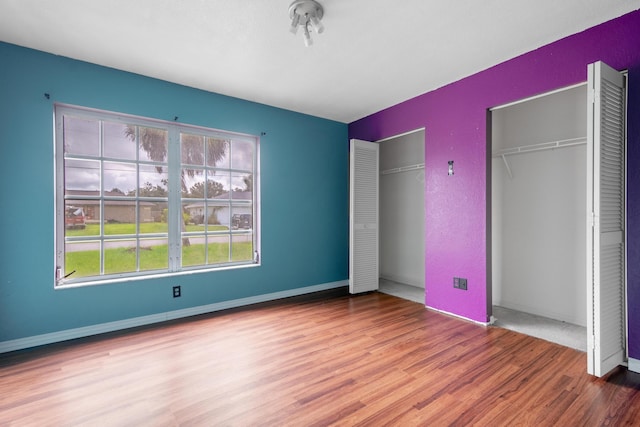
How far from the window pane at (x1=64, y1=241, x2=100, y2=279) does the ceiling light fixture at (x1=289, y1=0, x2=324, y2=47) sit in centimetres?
272

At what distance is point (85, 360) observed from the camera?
234 centimetres

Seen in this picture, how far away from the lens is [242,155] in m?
3.88

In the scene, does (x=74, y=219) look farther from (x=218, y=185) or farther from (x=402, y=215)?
(x=402, y=215)

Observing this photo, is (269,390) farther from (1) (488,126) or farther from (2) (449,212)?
(1) (488,126)

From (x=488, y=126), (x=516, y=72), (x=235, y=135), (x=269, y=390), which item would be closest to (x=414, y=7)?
(x=516, y=72)

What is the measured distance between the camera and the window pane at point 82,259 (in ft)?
9.27

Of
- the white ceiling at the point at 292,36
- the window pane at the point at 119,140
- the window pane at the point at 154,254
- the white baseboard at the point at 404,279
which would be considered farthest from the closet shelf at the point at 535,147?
the window pane at the point at 119,140

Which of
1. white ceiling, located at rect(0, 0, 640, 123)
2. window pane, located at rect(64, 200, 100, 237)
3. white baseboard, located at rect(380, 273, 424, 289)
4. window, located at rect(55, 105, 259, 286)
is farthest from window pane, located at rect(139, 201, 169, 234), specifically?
white baseboard, located at rect(380, 273, 424, 289)

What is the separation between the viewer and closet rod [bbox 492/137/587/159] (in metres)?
2.89

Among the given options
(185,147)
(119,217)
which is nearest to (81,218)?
(119,217)

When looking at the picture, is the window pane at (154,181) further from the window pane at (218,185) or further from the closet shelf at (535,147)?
the closet shelf at (535,147)

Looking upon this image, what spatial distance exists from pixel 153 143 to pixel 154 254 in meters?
1.21

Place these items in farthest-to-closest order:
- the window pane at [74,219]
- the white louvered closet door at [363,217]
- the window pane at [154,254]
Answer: the white louvered closet door at [363,217] → the window pane at [154,254] → the window pane at [74,219]

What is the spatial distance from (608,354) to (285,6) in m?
3.30
